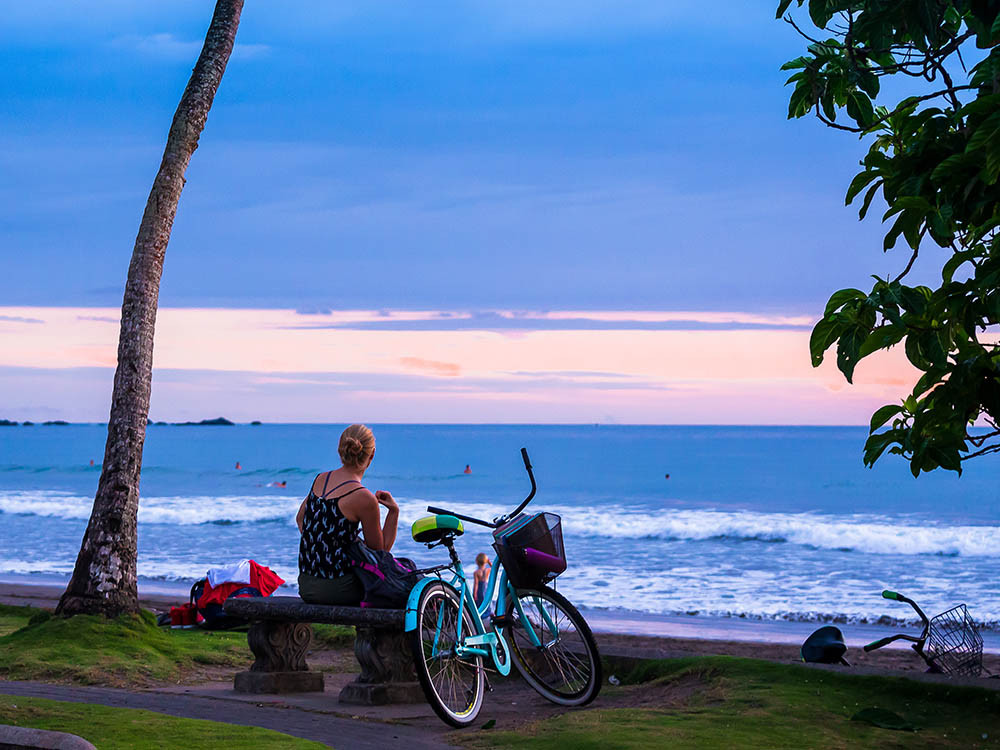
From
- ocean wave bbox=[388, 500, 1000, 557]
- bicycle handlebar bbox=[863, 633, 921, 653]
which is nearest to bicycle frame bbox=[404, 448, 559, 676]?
bicycle handlebar bbox=[863, 633, 921, 653]

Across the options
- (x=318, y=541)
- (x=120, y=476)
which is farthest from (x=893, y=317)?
(x=120, y=476)

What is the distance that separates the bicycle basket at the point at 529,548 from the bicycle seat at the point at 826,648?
270 centimetres

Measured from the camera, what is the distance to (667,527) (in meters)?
42.4

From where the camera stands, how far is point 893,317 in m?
3.98

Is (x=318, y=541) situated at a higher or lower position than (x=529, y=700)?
higher

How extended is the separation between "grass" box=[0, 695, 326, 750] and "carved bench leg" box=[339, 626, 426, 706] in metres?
1.41

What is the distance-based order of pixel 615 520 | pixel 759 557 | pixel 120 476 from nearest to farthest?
pixel 120 476, pixel 759 557, pixel 615 520

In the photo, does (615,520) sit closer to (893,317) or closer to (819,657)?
(819,657)

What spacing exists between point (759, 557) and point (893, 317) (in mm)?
30339

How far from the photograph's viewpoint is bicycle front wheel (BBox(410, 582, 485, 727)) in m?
7.11

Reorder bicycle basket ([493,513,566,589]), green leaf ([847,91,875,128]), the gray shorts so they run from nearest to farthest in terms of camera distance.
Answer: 1. green leaf ([847,91,875,128])
2. bicycle basket ([493,513,566,589])
3. the gray shorts

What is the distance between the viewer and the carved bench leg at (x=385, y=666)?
7.89 meters

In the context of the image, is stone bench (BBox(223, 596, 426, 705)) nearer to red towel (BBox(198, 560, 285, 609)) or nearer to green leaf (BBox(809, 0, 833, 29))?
red towel (BBox(198, 560, 285, 609))

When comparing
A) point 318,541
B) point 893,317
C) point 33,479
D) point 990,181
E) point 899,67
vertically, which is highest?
point 899,67
